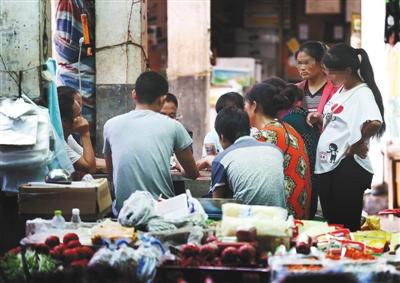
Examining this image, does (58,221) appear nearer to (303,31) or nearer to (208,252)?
(208,252)

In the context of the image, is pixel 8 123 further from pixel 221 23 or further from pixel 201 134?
pixel 221 23

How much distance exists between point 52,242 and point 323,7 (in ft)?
48.3

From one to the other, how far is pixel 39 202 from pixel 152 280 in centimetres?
169

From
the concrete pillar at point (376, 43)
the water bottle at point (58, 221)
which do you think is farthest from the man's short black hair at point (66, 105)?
the concrete pillar at point (376, 43)

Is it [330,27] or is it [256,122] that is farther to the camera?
[330,27]

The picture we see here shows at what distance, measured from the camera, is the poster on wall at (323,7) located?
67.1ft

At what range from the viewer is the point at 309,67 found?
946cm

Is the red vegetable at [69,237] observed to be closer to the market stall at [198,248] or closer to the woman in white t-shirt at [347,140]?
the market stall at [198,248]

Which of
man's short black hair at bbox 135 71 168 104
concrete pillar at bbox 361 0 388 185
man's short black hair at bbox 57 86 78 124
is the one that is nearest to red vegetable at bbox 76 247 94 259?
man's short black hair at bbox 135 71 168 104

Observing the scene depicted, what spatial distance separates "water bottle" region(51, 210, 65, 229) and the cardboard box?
0.97 ft

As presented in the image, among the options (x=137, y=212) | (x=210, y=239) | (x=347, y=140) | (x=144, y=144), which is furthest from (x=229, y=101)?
(x=210, y=239)

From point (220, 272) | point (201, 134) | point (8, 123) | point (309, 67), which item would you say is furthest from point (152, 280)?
point (201, 134)

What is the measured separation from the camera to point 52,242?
659 cm

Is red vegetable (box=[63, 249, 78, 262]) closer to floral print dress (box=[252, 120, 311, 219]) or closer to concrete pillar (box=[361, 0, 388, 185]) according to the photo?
floral print dress (box=[252, 120, 311, 219])
